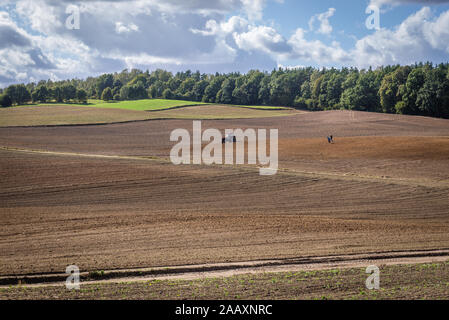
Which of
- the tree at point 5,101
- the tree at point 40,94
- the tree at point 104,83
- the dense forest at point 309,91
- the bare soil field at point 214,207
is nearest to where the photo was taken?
the bare soil field at point 214,207

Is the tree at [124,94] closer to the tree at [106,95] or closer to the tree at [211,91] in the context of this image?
the tree at [106,95]

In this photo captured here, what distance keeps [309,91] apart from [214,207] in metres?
112

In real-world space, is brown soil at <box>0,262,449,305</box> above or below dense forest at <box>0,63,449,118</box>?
below

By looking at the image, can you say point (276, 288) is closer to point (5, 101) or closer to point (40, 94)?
point (5, 101)

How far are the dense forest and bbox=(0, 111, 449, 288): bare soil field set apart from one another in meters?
49.9

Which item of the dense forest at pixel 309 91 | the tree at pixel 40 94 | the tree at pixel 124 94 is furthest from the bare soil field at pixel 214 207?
the tree at pixel 124 94

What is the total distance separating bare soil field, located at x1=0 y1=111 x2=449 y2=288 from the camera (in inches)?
656

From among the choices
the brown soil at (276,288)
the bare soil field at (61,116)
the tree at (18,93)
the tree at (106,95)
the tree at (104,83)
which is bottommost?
the brown soil at (276,288)

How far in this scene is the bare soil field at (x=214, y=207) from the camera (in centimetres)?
1666

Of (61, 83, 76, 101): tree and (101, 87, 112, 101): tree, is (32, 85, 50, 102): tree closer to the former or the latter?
(61, 83, 76, 101): tree

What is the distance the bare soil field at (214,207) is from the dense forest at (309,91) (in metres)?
49.9

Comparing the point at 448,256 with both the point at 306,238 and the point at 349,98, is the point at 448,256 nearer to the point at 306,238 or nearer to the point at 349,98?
the point at 306,238

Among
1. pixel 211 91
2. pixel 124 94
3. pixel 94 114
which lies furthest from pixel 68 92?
pixel 94 114

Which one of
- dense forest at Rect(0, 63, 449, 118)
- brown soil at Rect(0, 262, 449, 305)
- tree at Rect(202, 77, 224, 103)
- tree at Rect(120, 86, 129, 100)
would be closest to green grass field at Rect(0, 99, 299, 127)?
dense forest at Rect(0, 63, 449, 118)
